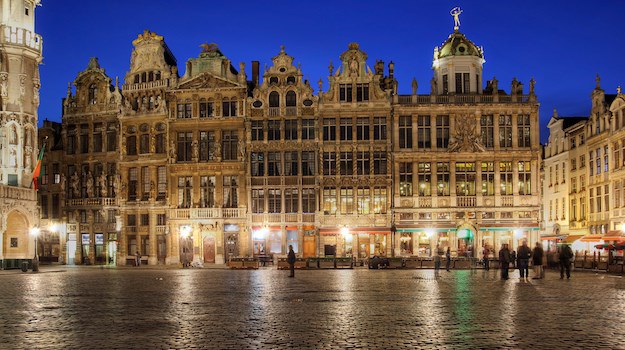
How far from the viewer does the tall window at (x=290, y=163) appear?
202 feet

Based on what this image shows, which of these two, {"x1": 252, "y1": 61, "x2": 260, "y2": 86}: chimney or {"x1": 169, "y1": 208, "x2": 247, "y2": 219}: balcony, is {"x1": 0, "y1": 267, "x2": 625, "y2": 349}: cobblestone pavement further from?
{"x1": 252, "y1": 61, "x2": 260, "y2": 86}: chimney

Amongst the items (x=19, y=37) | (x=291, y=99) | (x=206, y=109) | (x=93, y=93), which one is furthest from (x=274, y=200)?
(x=19, y=37)

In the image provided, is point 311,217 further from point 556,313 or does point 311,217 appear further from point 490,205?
point 556,313

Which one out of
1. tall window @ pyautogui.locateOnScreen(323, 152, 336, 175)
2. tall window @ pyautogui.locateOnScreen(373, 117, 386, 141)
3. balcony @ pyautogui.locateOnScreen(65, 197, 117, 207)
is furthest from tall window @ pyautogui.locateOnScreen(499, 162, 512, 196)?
balcony @ pyautogui.locateOnScreen(65, 197, 117, 207)

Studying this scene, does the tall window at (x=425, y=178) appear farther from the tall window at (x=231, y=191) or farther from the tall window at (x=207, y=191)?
the tall window at (x=207, y=191)

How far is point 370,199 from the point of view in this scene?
60.9 metres

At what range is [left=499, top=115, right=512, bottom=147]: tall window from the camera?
60938mm

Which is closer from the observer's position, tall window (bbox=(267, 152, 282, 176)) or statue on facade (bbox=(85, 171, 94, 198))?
tall window (bbox=(267, 152, 282, 176))

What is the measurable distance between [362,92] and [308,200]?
9379mm

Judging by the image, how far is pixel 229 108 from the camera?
62875mm

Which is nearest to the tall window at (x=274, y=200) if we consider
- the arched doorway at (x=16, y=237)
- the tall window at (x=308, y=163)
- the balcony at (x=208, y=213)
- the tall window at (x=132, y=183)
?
the balcony at (x=208, y=213)

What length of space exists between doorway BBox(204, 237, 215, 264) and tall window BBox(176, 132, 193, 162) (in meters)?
6.68

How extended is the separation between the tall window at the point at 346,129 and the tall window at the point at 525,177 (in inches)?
521

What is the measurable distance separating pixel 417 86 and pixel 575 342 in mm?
48673
